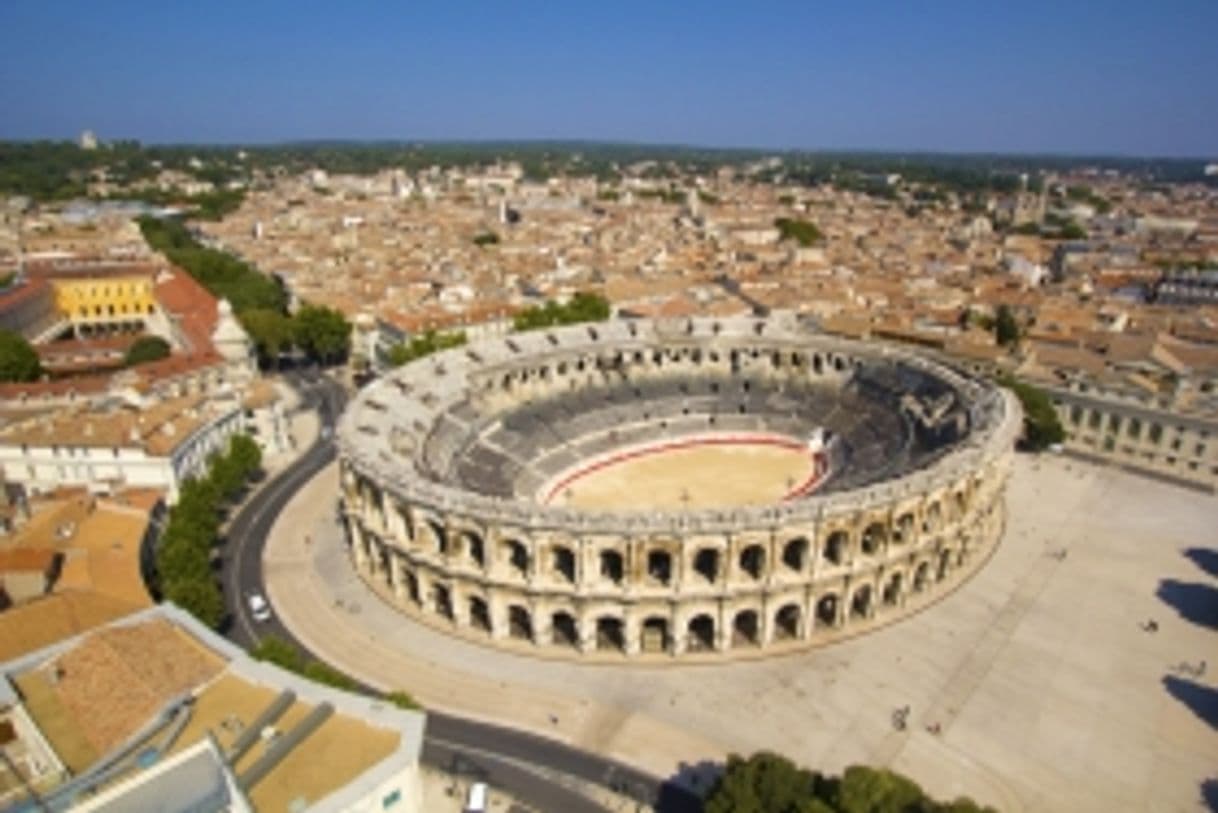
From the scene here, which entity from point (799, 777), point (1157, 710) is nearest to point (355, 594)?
point (799, 777)

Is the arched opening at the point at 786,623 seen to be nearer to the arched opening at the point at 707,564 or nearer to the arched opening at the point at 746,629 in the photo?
the arched opening at the point at 746,629

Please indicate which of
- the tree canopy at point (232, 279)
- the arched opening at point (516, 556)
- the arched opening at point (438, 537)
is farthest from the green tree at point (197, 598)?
the tree canopy at point (232, 279)

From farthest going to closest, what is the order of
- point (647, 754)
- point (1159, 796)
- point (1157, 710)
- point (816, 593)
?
point (816, 593) → point (1157, 710) → point (647, 754) → point (1159, 796)

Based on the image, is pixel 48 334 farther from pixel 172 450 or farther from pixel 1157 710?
pixel 1157 710

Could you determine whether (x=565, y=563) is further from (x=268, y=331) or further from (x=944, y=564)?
(x=268, y=331)

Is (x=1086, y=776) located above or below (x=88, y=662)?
below

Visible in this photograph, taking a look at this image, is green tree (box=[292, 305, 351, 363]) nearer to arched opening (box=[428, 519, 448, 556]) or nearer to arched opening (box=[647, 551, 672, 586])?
arched opening (box=[428, 519, 448, 556])

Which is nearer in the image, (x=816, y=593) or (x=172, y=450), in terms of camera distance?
(x=816, y=593)
